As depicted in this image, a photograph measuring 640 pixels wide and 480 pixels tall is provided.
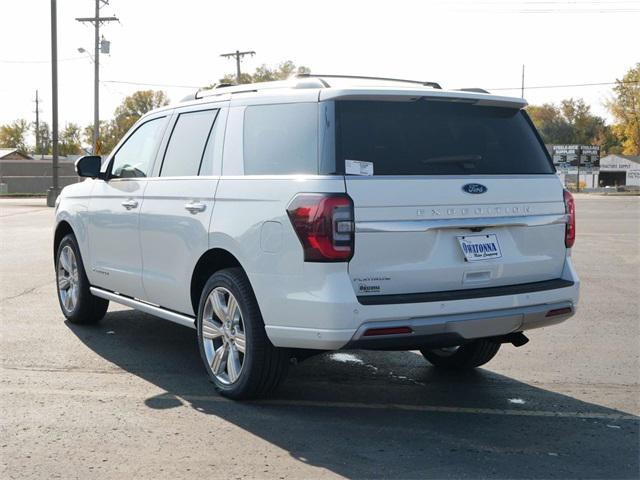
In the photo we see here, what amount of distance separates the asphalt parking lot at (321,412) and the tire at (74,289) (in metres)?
0.19

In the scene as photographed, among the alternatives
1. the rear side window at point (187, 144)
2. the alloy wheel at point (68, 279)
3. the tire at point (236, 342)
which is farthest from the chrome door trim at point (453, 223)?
the alloy wheel at point (68, 279)

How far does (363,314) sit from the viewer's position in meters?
4.71

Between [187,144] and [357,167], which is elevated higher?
[187,144]

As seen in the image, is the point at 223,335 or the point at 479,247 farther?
the point at 223,335

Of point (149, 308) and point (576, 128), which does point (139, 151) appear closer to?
point (149, 308)

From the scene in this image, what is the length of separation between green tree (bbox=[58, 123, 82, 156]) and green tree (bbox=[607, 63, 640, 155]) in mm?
76931

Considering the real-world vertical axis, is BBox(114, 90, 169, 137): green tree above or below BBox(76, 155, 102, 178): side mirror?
above

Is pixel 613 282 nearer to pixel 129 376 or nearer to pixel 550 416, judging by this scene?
pixel 550 416

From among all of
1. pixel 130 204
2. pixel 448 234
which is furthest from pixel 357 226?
pixel 130 204

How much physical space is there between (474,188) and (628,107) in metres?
106

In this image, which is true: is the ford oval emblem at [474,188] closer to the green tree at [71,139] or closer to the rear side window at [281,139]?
the rear side window at [281,139]

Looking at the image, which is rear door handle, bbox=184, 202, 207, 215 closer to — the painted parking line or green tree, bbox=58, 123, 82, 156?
the painted parking line

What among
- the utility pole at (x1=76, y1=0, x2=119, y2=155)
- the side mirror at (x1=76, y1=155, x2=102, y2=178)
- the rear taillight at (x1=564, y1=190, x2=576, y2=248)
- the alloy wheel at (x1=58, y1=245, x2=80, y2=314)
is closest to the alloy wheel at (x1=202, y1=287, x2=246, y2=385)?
the rear taillight at (x1=564, y1=190, x2=576, y2=248)

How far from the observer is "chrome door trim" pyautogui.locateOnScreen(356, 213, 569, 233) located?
4.78 meters
